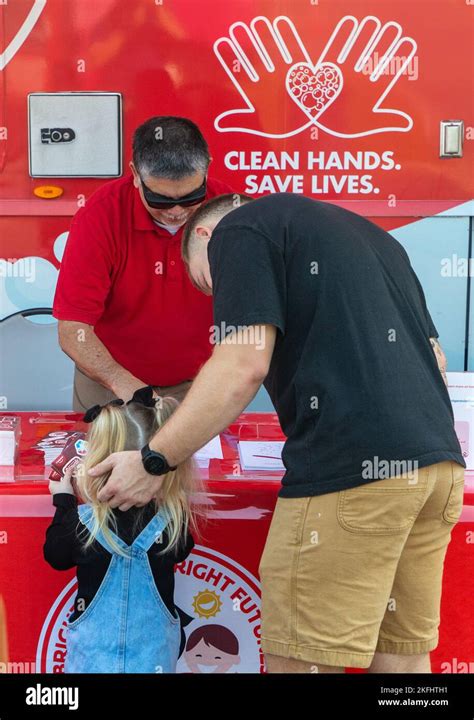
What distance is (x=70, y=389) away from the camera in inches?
146

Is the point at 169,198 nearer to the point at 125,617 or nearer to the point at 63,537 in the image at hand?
the point at 63,537

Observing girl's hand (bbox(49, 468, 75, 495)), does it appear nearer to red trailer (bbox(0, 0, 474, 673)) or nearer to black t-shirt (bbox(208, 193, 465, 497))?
black t-shirt (bbox(208, 193, 465, 497))

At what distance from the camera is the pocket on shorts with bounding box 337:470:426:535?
1811 mm

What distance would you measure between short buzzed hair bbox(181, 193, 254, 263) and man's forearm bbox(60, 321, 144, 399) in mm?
770

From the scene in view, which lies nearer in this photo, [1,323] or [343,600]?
[343,600]

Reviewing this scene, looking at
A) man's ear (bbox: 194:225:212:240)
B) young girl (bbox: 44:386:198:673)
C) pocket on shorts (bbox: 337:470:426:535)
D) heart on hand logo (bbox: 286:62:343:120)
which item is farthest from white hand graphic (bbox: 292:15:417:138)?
pocket on shorts (bbox: 337:470:426:535)

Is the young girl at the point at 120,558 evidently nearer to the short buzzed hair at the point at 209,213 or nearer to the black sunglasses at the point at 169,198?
the short buzzed hair at the point at 209,213

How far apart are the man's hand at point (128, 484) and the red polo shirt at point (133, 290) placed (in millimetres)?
933

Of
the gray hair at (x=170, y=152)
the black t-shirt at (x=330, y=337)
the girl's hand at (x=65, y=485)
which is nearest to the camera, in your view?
the black t-shirt at (x=330, y=337)

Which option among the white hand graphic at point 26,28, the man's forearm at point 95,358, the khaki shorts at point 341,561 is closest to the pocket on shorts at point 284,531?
the khaki shorts at point 341,561

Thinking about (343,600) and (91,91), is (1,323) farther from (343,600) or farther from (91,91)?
(343,600)

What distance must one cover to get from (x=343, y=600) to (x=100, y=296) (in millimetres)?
1406

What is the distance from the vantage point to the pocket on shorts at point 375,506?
1.81 metres
